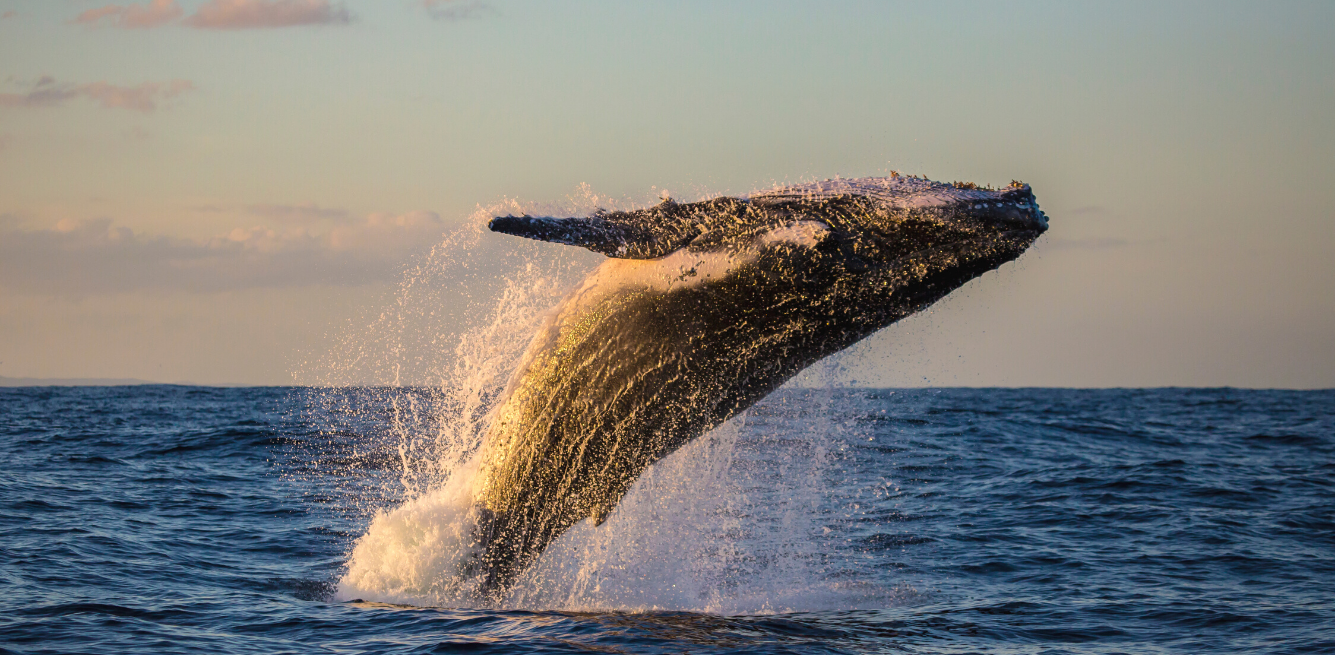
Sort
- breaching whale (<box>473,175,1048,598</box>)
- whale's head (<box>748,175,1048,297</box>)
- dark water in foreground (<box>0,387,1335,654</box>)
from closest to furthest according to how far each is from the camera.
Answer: whale's head (<box>748,175,1048,297</box>)
breaching whale (<box>473,175,1048,598</box>)
dark water in foreground (<box>0,387,1335,654</box>)

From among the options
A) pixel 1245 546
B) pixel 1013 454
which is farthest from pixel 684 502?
pixel 1013 454

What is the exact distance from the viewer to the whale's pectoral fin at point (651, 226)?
8.05m

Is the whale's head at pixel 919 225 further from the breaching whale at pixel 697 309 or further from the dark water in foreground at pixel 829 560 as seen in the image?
the dark water in foreground at pixel 829 560

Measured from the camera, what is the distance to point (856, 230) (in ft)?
26.4

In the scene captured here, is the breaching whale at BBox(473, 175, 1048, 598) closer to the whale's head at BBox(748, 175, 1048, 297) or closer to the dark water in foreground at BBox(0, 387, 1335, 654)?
the whale's head at BBox(748, 175, 1048, 297)

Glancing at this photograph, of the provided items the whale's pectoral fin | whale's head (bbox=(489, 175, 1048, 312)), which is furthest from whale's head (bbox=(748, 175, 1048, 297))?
the whale's pectoral fin

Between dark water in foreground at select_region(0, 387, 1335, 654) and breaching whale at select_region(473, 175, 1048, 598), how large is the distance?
1.74 meters

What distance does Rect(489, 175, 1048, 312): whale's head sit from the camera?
25.6 ft

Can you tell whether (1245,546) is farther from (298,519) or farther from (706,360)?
(298,519)

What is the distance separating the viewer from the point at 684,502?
16.0 meters

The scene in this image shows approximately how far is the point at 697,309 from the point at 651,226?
87 centimetres

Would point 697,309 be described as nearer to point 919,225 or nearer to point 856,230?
point 856,230


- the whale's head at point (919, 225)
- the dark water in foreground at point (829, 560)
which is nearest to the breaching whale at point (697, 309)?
the whale's head at point (919, 225)

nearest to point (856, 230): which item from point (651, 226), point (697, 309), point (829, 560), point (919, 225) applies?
point (919, 225)
